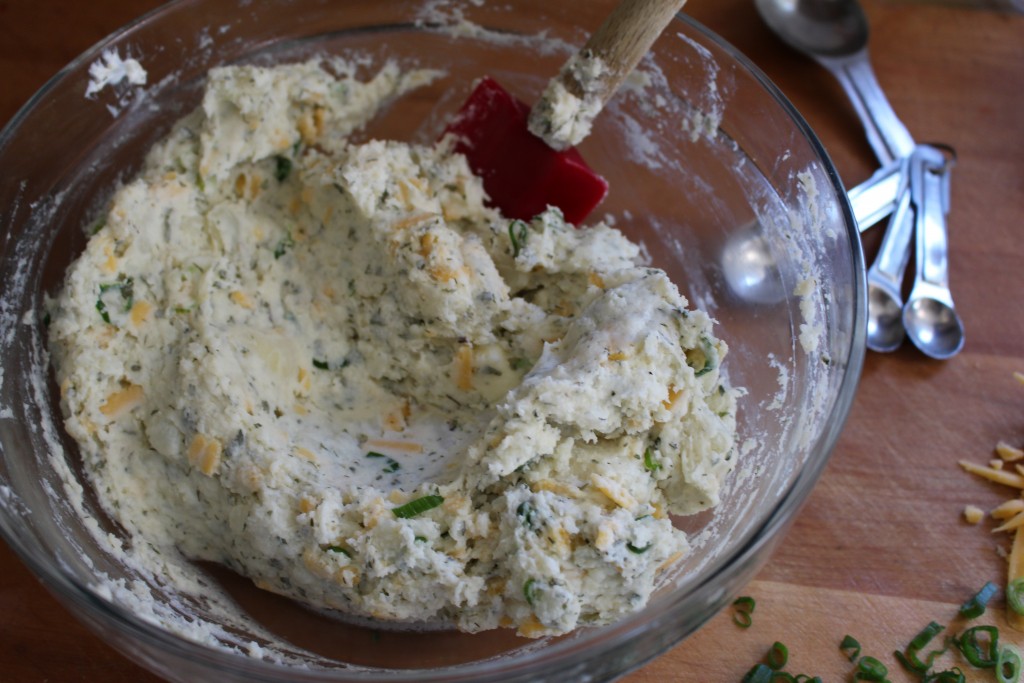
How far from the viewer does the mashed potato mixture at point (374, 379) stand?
144cm

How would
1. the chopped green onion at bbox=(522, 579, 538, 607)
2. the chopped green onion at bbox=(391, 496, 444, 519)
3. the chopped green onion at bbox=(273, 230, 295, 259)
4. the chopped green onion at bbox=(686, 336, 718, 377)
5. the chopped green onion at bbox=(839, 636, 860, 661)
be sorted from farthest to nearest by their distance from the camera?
the chopped green onion at bbox=(273, 230, 295, 259)
the chopped green onion at bbox=(839, 636, 860, 661)
the chopped green onion at bbox=(686, 336, 718, 377)
the chopped green onion at bbox=(391, 496, 444, 519)
the chopped green onion at bbox=(522, 579, 538, 607)

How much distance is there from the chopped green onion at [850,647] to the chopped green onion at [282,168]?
1.30m

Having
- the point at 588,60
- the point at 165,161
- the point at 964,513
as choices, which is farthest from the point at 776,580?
the point at 165,161

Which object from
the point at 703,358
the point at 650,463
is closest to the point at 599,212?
the point at 703,358

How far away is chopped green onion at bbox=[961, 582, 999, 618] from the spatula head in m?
0.99

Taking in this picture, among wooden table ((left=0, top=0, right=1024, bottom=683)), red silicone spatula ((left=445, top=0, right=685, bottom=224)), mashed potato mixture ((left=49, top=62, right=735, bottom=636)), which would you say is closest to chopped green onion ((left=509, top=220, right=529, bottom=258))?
mashed potato mixture ((left=49, top=62, right=735, bottom=636))

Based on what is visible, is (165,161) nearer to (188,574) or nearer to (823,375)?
(188,574)

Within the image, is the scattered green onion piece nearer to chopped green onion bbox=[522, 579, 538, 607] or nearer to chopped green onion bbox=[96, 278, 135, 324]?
chopped green onion bbox=[522, 579, 538, 607]

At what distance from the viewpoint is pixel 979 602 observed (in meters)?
1.71

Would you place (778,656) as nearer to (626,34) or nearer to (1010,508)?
(1010,508)

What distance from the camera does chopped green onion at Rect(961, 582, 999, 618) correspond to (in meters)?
1.71

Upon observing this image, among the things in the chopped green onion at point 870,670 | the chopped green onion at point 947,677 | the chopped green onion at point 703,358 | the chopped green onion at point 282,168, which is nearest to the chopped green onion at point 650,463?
the chopped green onion at point 703,358

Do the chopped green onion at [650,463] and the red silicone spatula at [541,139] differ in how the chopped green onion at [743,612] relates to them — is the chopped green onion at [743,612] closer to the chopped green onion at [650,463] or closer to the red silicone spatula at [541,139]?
the chopped green onion at [650,463]

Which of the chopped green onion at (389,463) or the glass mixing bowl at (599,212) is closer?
the glass mixing bowl at (599,212)
